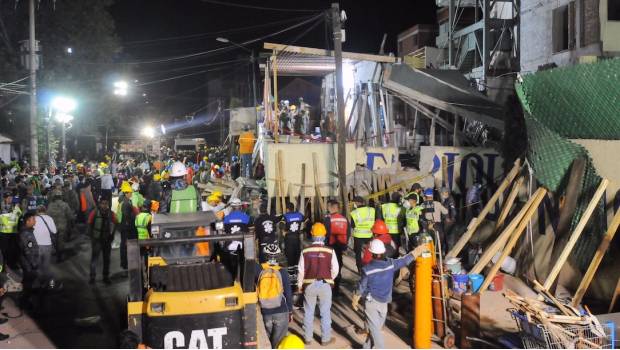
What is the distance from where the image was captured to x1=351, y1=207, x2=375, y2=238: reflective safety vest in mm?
10836

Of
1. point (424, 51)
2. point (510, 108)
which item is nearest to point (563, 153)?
point (510, 108)

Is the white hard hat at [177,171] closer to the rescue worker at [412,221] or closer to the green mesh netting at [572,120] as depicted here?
the rescue worker at [412,221]

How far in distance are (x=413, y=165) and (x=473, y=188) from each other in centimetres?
540

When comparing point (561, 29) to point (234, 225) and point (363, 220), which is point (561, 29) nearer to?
point (363, 220)

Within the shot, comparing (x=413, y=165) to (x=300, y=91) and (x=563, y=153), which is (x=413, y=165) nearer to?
(x=563, y=153)

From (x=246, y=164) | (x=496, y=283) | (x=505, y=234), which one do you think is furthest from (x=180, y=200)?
(x=246, y=164)

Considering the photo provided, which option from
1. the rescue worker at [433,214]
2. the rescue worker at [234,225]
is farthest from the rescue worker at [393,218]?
the rescue worker at [234,225]

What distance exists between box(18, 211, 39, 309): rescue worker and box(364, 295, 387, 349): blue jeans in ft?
22.5

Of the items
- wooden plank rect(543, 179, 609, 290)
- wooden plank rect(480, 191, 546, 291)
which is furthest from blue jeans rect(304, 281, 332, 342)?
wooden plank rect(543, 179, 609, 290)

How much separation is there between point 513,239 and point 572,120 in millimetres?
2636

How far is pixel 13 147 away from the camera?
38.1 m

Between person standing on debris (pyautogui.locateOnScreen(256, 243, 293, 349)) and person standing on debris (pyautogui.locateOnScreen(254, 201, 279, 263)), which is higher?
person standing on debris (pyautogui.locateOnScreen(254, 201, 279, 263))

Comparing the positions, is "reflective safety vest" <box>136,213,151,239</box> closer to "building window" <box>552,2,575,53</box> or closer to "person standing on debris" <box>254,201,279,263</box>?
"person standing on debris" <box>254,201,279,263</box>

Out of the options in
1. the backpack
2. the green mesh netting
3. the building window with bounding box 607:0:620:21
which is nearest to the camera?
the backpack
